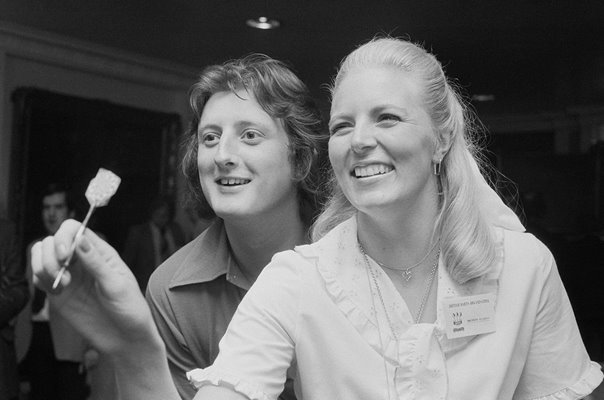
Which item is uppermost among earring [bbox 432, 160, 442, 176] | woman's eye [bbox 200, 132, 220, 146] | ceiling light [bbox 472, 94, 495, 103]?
ceiling light [bbox 472, 94, 495, 103]

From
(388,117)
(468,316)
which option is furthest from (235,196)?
(468,316)

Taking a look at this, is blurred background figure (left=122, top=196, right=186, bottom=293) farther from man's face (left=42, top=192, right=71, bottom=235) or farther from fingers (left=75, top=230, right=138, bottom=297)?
fingers (left=75, top=230, right=138, bottom=297)

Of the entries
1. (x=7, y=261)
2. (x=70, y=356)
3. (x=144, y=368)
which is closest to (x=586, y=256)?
(x=70, y=356)

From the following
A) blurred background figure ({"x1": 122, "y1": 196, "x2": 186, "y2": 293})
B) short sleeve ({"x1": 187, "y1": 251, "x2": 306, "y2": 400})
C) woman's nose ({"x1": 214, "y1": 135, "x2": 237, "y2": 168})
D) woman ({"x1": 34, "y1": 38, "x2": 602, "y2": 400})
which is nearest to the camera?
short sleeve ({"x1": 187, "y1": 251, "x2": 306, "y2": 400})

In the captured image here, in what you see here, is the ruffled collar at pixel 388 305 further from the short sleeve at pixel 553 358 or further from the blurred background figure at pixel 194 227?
the blurred background figure at pixel 194 227

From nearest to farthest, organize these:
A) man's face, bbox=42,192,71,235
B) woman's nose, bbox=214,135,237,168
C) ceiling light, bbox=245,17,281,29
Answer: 1. woman's nose, bbox=214,135,237,168
2. man's face, bbox=42,192,71,235
3. ceiling light, bbox=245,17,281,29

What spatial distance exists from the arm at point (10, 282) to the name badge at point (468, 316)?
9.64 ft

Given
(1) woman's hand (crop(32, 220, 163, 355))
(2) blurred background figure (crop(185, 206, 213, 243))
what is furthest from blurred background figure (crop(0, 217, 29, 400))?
(1) woman's hand (crop(32, 220, 163, 355))

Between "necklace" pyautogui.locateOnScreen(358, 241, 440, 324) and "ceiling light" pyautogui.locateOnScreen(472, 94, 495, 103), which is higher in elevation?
"ceiling light" pyautogui.locateOnScreen(472, 94, 495, 103)

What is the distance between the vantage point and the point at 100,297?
43.3 inches

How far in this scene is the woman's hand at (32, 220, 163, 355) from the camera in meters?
1.05

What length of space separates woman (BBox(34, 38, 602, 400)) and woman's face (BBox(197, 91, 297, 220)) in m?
0.33

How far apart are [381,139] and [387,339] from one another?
15.3 inches

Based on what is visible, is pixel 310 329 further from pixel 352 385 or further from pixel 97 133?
pixel 97 133
